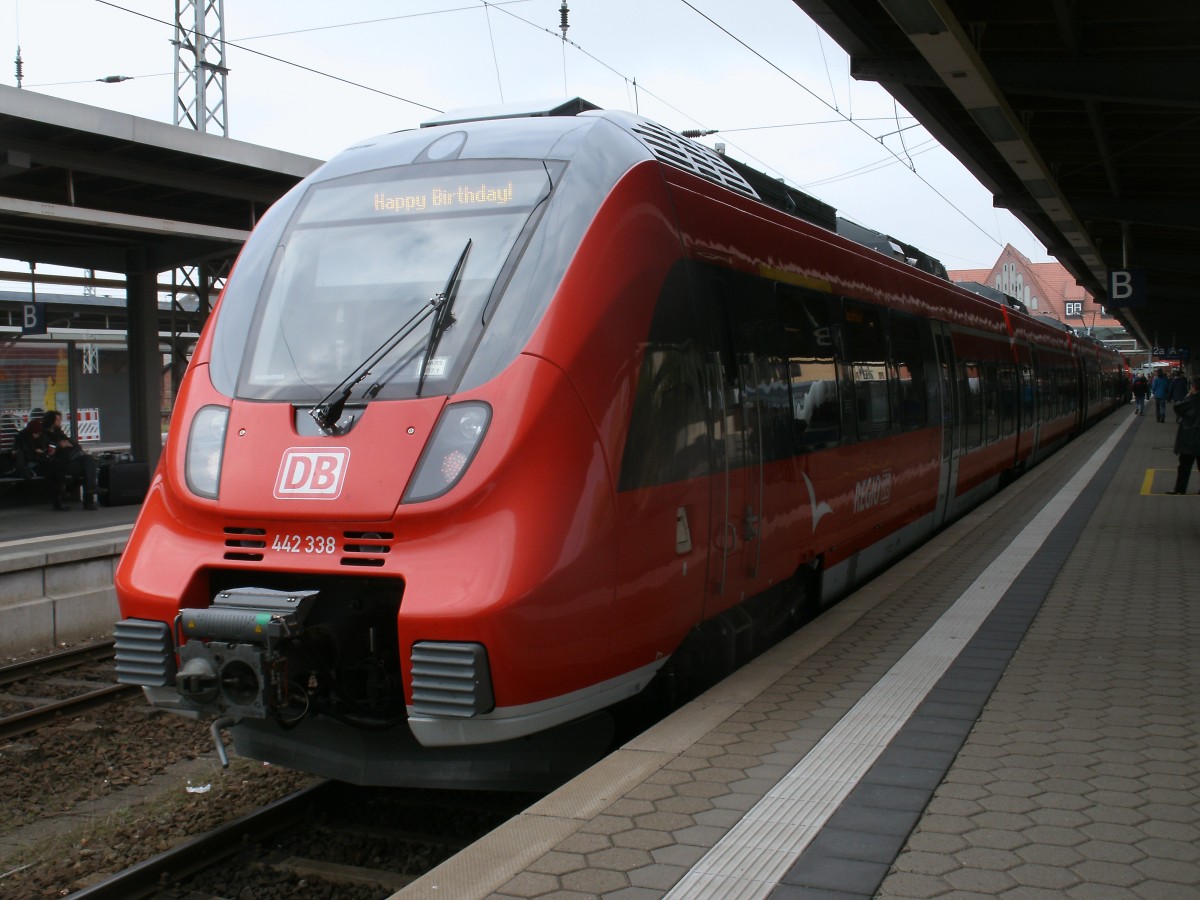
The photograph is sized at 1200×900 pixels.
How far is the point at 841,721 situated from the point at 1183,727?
1.43 metres

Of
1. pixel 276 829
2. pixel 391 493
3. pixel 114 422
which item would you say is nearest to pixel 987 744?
pixel 391 493

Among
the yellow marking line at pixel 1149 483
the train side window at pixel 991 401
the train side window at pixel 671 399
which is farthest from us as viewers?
the yellow marking line at pixel 1149 483

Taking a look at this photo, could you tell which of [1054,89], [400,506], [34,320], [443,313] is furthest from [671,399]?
[34,320]

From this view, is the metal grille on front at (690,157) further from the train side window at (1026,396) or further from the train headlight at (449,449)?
the train side window at (1026,396)

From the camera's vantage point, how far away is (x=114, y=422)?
22.0 meters

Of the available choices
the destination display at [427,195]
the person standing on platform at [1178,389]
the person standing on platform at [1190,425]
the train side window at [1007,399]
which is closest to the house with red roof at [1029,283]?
the person standing on platform at [1178,389]

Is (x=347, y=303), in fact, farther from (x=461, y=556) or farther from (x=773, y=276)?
(x=773, y=276)

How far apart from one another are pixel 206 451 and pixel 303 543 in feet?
2.48

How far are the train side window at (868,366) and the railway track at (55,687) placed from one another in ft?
17.6

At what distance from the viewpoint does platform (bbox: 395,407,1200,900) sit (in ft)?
11.7

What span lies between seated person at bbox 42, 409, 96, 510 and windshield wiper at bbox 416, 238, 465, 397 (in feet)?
44.0

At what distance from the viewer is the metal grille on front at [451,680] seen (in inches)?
173

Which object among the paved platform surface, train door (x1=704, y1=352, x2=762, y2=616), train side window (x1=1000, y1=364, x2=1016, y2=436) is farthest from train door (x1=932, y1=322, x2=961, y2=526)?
the paved platform surface

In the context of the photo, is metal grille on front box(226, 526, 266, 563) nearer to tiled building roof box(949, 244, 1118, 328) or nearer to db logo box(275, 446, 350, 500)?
db logo box(275, 446, 350, 500)
